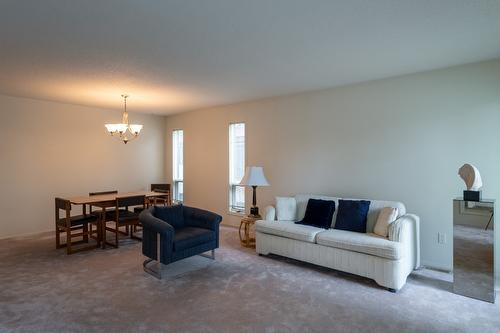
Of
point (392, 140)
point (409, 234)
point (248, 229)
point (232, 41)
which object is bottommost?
point (248, 229)

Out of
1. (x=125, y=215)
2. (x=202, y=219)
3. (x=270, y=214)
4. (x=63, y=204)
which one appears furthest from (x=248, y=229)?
(x=63, y=204)

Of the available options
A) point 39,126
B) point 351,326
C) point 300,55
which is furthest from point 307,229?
point 39,126

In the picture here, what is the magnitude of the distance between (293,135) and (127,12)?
10.9 ft

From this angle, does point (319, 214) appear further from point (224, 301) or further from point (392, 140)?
point (224, 301)

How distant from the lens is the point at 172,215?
4105 mm

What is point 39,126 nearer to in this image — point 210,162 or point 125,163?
point 125,163

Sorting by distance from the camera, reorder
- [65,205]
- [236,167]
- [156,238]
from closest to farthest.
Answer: [156,238] → [65,205] → [236,167]

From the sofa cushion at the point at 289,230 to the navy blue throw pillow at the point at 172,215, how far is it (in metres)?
1.11

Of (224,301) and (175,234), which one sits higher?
(175,234)

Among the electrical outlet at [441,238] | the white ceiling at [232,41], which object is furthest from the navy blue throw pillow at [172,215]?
the electrical outlet at [441,238]

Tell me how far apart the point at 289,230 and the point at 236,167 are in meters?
2.38

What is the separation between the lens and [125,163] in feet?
21.7

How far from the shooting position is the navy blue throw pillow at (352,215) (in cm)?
373

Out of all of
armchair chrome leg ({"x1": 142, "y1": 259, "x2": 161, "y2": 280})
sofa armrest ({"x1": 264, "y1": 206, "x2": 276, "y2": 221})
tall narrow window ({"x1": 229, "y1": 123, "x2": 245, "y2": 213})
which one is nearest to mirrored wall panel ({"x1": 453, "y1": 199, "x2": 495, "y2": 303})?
sofa armrest ({"x1": 264, "y1": 206, "x2": 276, "y2": 221})
